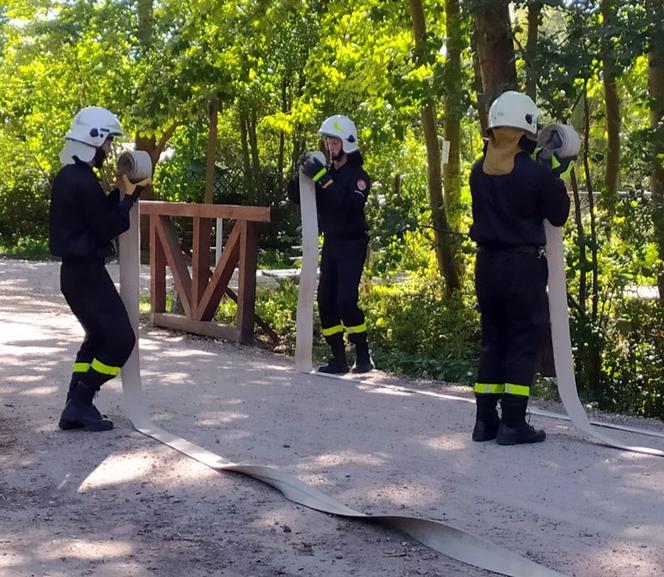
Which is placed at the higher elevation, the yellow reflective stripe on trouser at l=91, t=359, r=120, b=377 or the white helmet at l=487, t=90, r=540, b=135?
the white helmet at l=487, t=90, r=540, b=135

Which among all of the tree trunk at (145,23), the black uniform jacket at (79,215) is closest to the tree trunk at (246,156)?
the tree trunk at (145,23)

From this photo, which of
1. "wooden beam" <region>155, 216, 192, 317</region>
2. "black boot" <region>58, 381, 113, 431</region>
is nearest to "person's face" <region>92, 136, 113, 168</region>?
"black boot" <region>58, 381, 113, 431</region>

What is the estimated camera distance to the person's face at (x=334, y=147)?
9.86 metres

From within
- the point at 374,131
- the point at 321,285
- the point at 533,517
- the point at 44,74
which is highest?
the point at 44,74

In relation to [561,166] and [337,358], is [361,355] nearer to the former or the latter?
[337,358]

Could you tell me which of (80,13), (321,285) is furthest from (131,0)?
(321,285)

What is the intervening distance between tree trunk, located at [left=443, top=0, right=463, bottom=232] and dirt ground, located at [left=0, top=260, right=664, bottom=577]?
368 centimetres

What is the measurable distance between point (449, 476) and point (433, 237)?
802 cm

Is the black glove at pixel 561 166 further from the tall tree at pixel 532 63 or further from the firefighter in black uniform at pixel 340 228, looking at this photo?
the firefighter in black uniform at pixel 340 228

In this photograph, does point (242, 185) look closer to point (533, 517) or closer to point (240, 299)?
point (240, 299)

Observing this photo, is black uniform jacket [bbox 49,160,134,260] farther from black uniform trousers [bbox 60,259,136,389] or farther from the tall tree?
the tall tree

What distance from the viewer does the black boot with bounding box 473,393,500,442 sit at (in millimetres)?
7121

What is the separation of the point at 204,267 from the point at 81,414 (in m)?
5.87

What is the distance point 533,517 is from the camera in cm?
548
